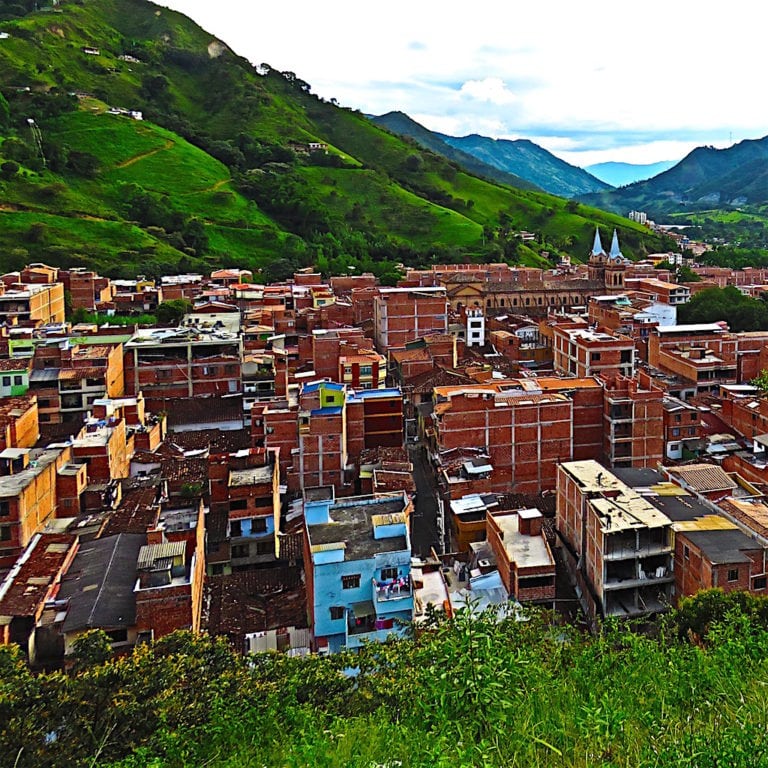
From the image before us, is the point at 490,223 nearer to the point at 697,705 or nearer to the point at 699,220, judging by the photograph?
the point at 699,220

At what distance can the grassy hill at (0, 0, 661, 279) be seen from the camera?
212 feet

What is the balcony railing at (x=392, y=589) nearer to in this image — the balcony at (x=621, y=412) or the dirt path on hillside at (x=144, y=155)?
the balcony at (x=621, y=412)

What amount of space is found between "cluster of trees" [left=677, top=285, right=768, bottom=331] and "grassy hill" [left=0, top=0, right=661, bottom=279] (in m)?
24.2

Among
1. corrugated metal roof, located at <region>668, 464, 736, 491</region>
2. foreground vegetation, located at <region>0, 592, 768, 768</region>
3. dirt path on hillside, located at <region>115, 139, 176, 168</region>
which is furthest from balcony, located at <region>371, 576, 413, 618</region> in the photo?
dirt path on hillside, located at <region>115, 139, 176, 168</region>

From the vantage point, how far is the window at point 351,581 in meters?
15.9

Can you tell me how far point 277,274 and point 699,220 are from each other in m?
116

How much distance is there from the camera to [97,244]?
60.5 m

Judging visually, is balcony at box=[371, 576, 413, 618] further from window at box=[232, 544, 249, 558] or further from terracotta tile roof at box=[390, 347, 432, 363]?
terracotta tile roof at box=[390, 347, 432, 363]

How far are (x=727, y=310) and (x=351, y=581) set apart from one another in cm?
3983

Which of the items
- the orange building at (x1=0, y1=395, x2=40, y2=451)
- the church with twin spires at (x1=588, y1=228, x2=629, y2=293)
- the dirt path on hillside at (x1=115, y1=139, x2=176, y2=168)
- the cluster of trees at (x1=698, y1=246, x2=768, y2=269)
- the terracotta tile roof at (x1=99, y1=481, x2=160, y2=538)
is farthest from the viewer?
the cluster of trees at (x1=698, y1=246, x2=768, y2=269)

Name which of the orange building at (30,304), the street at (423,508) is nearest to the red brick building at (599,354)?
the street at (423,508)

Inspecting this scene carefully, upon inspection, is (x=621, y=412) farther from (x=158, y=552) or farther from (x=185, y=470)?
(x=158, y=552)

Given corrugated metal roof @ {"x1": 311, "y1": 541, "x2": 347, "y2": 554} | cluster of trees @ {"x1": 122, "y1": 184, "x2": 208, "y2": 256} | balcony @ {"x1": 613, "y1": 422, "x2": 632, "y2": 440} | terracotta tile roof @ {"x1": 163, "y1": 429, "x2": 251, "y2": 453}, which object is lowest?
corrugated metal roof @ {"x1": 311, "y1": 541, "x2": 347, "y2": 554}

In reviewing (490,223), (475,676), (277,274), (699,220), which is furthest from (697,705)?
(699,220)
